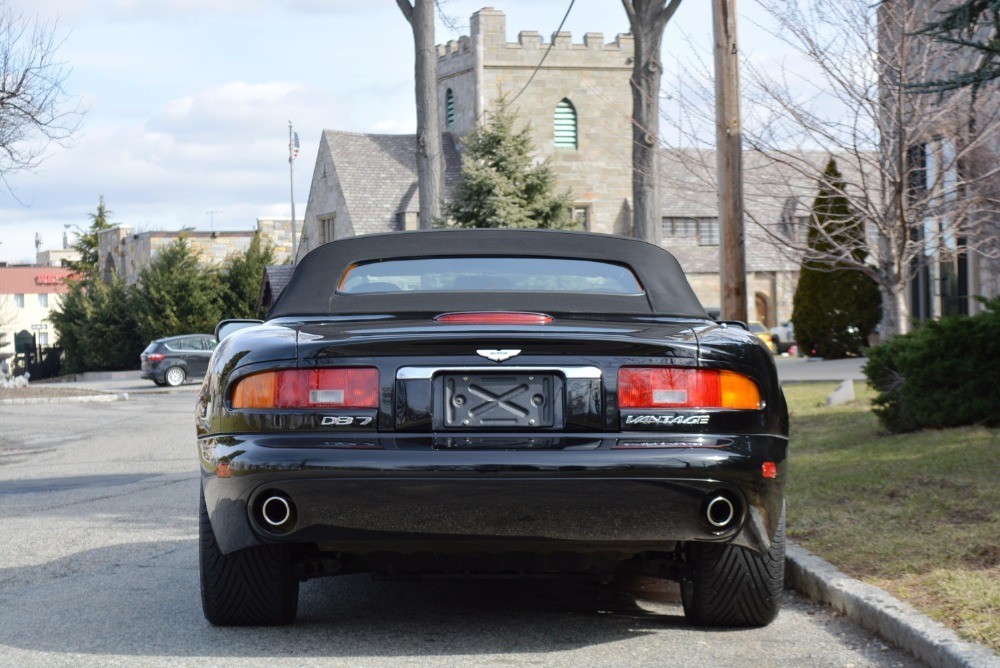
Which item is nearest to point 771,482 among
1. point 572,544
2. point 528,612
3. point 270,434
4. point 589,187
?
point 572,544

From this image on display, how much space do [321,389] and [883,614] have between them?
7.46 ft

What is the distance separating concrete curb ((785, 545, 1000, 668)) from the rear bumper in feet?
2.52

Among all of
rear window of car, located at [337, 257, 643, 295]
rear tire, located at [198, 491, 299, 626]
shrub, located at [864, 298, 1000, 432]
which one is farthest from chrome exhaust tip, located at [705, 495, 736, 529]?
shrub, located at [864, 298, 1000, 432]

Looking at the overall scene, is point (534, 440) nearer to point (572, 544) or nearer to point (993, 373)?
point (572, 544)

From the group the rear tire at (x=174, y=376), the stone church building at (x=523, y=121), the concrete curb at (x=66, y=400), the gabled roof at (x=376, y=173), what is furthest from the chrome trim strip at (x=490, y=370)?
the gabled roof at (x=376, y=173)

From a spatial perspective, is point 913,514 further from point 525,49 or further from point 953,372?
point 525,49

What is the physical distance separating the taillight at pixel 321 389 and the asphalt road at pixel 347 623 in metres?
0.91

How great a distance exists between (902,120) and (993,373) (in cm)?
318

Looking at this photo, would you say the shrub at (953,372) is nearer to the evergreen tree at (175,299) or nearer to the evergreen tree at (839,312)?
the evergreen tree at (839,312)

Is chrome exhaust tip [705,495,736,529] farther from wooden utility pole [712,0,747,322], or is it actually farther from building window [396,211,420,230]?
building window [396,211,420,230]

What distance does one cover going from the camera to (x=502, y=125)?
2686 centimetres

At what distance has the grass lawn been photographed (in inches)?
193

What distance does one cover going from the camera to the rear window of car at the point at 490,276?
541cm

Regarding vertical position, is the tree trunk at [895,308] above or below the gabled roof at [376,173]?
below
